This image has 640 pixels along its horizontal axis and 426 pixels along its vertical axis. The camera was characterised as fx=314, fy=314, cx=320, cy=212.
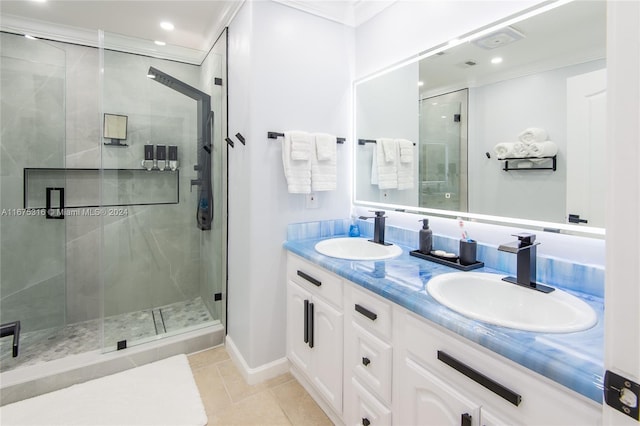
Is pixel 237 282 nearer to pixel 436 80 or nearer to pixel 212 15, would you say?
pixel 436 80

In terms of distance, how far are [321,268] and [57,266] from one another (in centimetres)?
241

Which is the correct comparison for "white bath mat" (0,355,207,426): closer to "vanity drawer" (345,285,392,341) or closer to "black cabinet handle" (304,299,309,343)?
"black cabinet handle" (304,299,309,343)

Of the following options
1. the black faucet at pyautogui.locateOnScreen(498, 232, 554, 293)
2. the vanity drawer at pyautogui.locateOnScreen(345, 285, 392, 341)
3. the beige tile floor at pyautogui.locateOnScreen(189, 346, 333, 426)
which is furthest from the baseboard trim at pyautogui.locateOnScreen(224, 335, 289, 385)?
the black faucet at pyautogui.locateOnScreen(498, 232, 554, 293)

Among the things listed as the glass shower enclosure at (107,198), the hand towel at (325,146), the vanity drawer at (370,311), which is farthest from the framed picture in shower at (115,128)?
the vanity drawer at (370,311)

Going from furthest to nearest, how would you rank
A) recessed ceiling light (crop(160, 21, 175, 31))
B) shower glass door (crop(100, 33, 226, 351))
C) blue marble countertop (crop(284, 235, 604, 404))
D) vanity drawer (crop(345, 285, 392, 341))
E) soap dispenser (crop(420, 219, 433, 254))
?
recessed ceiling light (crop(160, 21, 175, 31)) < shower glass door (crop(100, 33, 226, 351)) < soap dispenser (crop(420, 219, 433, 254)) < vanity drawer (crop(345, 285, 392, 341)) < blue marble countertop (crop(284, 235, 604, 404))

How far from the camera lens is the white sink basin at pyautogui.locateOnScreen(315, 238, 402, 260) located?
6.19ft

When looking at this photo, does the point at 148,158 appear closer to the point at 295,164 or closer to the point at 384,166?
the point at 295,164

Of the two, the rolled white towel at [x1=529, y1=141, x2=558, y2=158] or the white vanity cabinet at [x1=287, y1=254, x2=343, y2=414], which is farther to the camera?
the white vanity cabinet at [x1=287, y1=254, x2=343, y2=414]

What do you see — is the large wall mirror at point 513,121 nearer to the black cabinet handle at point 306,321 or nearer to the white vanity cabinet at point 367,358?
the white vanity cabinet at point 367,358

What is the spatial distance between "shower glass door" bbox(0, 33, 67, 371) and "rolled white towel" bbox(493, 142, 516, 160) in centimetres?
315

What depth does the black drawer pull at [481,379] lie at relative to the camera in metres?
0.80

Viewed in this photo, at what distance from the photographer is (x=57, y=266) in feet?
8.65

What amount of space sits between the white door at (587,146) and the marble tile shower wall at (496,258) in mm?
193

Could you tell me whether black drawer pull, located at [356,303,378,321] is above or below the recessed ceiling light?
below
